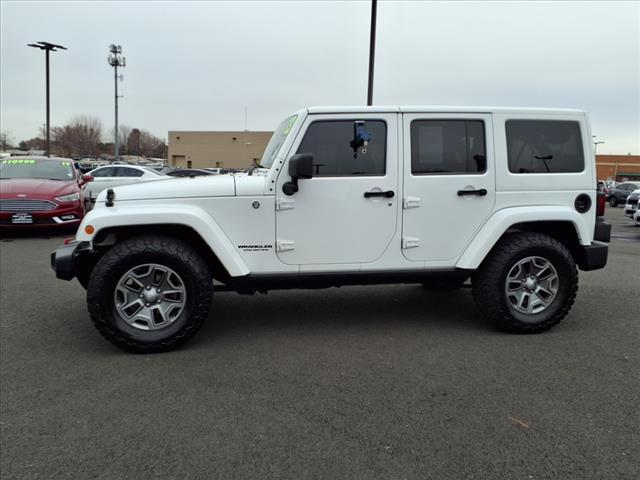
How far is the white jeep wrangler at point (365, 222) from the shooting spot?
380 cm

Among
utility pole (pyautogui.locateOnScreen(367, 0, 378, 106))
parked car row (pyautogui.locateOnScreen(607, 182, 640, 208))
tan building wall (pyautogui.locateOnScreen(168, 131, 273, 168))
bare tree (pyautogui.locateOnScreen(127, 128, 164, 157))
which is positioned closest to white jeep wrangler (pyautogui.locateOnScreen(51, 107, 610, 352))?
utility pole (pyautogui.locateOnScreen(367, 0, 378, 106))

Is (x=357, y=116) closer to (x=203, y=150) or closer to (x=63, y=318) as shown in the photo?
(x=63, y=318)

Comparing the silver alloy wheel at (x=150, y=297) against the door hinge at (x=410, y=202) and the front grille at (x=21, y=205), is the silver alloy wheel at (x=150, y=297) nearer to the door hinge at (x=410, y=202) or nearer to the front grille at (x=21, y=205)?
the door hinge at (x=410, y=202)

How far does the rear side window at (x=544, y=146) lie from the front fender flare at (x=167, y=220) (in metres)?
2.54

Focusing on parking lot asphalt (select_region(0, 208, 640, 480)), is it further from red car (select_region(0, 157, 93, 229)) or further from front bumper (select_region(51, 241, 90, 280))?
red car (select_region(0, 157, 93, 229))

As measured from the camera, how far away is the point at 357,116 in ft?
13.3

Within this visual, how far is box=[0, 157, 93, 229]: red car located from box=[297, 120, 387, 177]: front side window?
7.19 meters

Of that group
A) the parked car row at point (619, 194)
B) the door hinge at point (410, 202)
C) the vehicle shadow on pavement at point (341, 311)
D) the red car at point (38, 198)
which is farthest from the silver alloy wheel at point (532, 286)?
the parked car row at point (619, 194)

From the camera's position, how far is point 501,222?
4113mm

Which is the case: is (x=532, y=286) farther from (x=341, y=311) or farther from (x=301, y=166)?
(x=301, y=166)

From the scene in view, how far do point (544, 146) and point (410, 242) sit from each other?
147cm

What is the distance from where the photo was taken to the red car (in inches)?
358

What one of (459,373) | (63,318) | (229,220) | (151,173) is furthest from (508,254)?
(151,173)

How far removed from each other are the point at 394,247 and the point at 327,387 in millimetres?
1413
